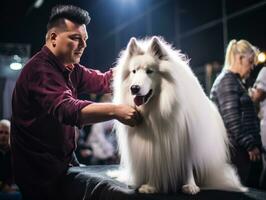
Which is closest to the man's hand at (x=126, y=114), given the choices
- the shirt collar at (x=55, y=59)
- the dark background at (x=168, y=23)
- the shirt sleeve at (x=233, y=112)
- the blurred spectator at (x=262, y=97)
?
the shirt collar at (x=55, y=59)

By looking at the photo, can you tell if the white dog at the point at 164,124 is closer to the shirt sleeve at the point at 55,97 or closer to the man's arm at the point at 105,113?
the man's arm at the point at 105,113

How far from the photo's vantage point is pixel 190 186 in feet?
5.23

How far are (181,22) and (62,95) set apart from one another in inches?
192

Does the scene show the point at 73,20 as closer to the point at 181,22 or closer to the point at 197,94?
the point at 197,94

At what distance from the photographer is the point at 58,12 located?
178 centimetres

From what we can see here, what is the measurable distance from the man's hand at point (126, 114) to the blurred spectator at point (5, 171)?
1.84 metres

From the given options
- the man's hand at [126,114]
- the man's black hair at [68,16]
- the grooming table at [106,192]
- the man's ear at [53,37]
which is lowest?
the grooming table at [106,192]

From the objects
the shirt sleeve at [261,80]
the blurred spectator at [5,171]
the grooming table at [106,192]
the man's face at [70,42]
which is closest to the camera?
the grooming table at [106,192]

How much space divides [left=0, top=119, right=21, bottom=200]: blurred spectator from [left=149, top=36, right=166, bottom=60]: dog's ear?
189cm

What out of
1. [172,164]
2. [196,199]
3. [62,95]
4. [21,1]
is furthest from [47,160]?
[21,1]

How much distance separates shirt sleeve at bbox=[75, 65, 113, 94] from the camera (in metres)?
2.06

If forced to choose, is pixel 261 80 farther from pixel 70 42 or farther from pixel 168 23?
pixel 168 23

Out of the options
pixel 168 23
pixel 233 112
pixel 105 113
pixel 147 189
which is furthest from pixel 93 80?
pixel 168 23

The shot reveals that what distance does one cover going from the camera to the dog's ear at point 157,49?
1635mm
